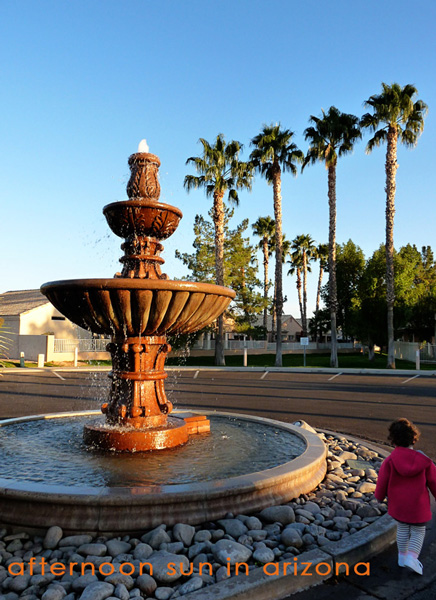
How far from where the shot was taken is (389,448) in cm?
684

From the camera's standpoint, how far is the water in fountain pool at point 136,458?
4465 mm

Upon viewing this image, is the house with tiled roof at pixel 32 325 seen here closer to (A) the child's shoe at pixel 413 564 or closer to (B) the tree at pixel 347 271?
(B) the tree at pixel 347 271

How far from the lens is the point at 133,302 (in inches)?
197

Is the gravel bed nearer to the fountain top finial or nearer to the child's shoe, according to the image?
the child's shoe

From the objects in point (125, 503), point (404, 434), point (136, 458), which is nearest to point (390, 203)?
point (136, 458)

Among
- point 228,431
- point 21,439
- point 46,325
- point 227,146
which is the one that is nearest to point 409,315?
point 227,146

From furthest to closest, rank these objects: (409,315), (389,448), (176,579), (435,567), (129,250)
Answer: (409,315), (389,448), (129,250), (435,567), (176,579)

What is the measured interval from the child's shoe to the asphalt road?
388cm

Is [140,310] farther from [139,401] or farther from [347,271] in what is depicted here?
[347,271]

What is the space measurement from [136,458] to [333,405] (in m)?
7.73

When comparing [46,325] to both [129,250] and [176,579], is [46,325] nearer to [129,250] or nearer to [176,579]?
[129,250]

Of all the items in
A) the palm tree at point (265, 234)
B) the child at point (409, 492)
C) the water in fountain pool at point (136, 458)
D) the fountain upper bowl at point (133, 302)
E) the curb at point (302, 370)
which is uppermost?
the palm tree at point (265, 234)

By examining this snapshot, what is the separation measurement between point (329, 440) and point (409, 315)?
29.1m

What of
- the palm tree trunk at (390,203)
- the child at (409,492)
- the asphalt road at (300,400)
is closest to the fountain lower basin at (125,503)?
the child at (409,492)
